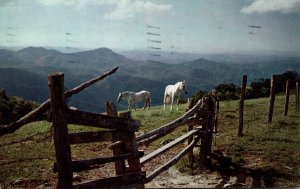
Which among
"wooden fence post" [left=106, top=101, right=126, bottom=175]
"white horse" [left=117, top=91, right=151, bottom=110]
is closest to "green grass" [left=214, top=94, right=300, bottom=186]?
"wooden fence post" [left=106, top=101, right=126, bottom=175]

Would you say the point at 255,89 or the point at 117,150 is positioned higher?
the point at 255,89

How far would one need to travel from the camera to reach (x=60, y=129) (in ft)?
17.3

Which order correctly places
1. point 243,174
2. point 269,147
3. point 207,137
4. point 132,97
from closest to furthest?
1. point 243,174
2. point 207,137
3. point 269,147
4. point 132,97

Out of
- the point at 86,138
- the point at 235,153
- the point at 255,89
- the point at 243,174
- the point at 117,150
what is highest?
the point at 255,89

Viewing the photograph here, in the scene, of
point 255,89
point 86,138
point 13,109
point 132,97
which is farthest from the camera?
point 255,89

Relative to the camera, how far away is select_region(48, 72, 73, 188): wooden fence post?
519cm

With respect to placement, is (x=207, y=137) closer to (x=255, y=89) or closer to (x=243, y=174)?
(x=243, y=174)

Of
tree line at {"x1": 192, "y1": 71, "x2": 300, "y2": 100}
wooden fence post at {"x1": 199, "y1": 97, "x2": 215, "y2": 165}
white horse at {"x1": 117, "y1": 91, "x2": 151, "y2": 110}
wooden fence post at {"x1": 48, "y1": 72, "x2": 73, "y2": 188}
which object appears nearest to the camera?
wooden fence post at {"x1": 48, "y1": 72, "x2": 73, "y2": 188}

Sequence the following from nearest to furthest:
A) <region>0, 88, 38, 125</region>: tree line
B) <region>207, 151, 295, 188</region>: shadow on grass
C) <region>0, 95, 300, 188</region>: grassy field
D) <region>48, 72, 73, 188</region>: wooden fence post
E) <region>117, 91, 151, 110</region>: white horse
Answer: <region>48, 72, 73, 188</region>: wooden fence post, <region>207, 151, 295, 188</region>: shadow on grass, <region>0, 95, 300, 188</region>: grassy field, <region>117, 91, 151, 110</region>: white horse, <region>0, 88, 38, 125</region>: tree line

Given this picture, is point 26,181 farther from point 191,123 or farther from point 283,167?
point 283,167

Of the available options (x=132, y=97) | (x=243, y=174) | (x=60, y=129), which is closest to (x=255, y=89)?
(x=132, y=97)

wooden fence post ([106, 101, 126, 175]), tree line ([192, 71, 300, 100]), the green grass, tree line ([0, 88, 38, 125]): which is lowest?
tree line ([0, 88, 38, 125])

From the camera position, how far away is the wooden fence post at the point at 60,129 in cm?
519

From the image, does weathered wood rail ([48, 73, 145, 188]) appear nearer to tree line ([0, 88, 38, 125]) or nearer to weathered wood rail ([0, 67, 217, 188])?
weathered wood rail ([0, 67, 217, 188])
